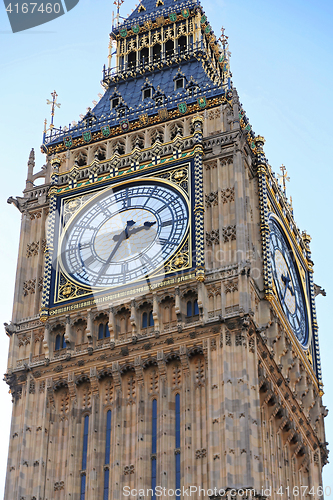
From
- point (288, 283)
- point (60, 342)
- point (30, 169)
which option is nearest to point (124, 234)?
point (60, 342)

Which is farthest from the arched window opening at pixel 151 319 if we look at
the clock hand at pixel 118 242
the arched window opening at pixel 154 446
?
the arched window opening at pixel 154 446

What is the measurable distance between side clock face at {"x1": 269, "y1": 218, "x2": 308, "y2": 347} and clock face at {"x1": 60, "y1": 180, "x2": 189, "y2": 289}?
3.67m

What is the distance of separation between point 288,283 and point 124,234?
602cm

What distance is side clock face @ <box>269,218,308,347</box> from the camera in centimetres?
4162

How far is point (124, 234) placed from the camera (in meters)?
40.8

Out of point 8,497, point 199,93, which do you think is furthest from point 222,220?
point 8,497

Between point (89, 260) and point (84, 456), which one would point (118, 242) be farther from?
point (84, 456)

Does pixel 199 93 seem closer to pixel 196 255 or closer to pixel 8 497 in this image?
pixel 196 255

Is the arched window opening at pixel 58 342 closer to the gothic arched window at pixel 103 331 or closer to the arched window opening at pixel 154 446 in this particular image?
the gothic arched window at pixel 103 331

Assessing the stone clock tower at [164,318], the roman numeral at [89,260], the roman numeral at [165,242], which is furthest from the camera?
the roman numeral at [89,260]

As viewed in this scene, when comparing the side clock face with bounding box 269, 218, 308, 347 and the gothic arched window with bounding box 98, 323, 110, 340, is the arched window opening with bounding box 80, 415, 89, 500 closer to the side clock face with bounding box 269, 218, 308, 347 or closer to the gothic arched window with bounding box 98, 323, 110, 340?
the gothic arched window with bounding box 98, 323, 110, 340

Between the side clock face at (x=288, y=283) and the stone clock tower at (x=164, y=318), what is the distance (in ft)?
0.33

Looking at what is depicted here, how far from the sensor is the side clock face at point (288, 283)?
41.6m

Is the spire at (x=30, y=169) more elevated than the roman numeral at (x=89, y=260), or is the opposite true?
the spire at (x=30, y=169)
